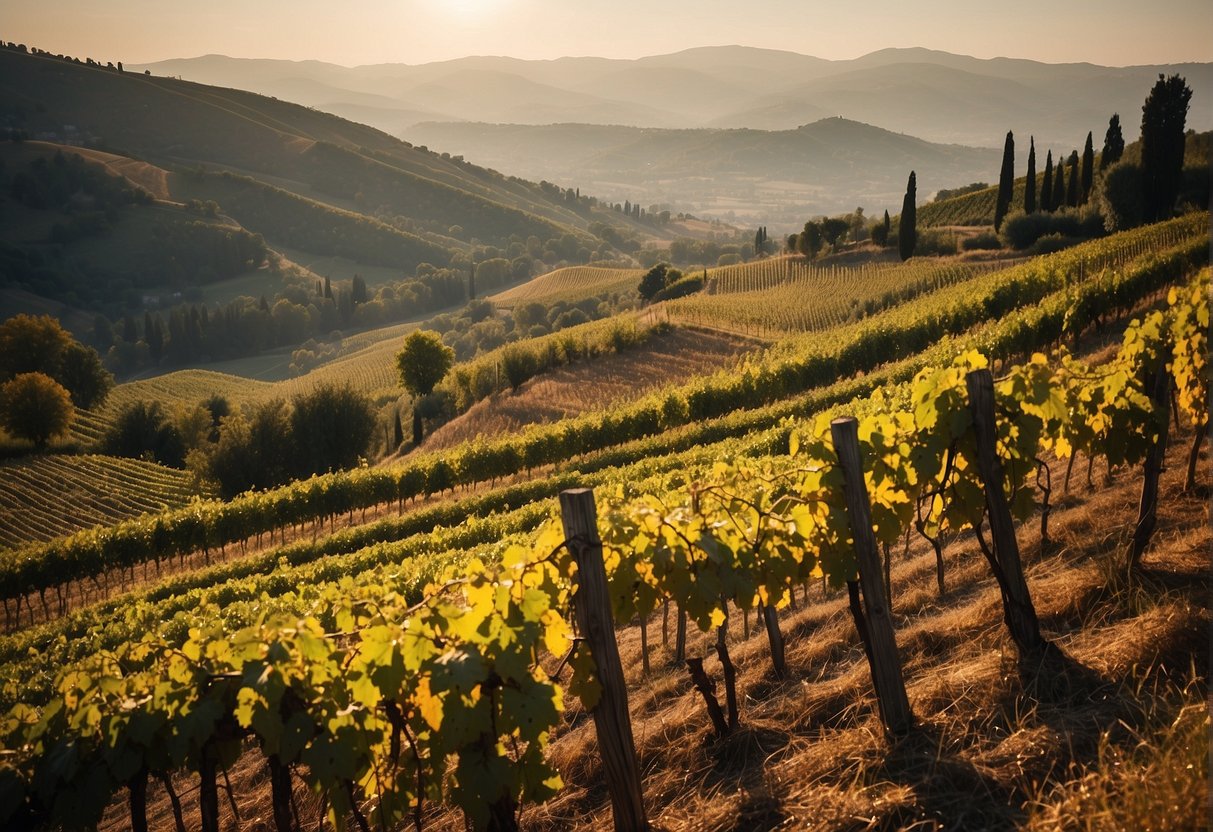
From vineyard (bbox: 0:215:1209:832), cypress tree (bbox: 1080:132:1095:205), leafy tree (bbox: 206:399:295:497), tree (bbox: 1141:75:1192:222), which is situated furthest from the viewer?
cypress tree (bbox: 1080:132:1095:205)

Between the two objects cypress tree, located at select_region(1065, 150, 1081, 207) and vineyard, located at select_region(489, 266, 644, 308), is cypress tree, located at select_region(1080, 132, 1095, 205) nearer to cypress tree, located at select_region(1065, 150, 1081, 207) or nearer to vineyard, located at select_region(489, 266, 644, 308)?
cypress tree, located at select_region(1065, 150, 1081, 207)

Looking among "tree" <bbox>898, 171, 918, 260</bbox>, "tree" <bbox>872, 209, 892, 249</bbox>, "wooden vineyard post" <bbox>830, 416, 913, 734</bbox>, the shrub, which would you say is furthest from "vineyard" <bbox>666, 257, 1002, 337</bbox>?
"wooden vineyard post" <bbox>830, 416, 913, 734</bbox>

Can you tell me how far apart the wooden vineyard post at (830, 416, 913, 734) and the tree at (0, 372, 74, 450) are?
66483mm

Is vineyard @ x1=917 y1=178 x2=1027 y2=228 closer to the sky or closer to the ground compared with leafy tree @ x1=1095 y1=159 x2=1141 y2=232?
closer to the sky

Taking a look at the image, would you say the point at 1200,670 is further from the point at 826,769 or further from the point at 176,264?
the point at 176,264

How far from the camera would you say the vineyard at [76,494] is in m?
44.9

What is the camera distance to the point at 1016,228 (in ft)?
180

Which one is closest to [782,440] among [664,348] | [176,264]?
[664,348]

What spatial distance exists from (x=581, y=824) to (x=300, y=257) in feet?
661

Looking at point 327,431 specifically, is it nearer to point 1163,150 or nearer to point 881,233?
point 881,233

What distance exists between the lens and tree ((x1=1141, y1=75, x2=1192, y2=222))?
44438 mm

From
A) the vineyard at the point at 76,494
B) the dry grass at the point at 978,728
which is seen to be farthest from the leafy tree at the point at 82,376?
the dry grass at the point at 978,728

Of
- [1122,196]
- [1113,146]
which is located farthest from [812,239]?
[1122,196]

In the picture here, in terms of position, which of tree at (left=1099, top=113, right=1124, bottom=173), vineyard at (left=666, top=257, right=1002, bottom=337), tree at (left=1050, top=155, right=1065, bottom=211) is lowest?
vineyard at (left=666, top=257, right=1002, bottom=337)
